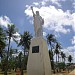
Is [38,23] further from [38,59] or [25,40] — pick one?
[25,40]

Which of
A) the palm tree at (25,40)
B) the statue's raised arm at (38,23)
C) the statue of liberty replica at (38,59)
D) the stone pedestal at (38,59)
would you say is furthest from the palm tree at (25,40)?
the stone pedestal at (38,59)

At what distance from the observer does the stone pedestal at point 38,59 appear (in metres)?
20.1

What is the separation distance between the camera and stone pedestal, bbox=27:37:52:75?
2009cm

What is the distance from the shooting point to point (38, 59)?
66.6ft

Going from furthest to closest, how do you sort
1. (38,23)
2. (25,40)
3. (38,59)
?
(25,40), (38,23), (38,59)

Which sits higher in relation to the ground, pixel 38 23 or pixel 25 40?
pixel 38 23

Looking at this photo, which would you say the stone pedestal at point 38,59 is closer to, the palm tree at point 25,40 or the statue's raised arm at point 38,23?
the statue's raised arm at point 38,23

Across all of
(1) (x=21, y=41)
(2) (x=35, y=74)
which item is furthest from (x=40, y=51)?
(1) (x=21, y=41)

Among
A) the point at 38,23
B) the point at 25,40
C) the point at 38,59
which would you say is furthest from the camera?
the point at 25,40

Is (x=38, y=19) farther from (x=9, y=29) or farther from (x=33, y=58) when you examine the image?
(x=9, y=29)

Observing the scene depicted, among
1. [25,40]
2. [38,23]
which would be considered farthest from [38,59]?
[25,40]

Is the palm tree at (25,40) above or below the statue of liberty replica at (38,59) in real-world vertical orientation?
above

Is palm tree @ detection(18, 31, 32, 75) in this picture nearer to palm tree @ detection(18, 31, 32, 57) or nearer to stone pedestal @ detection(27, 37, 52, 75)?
palm tree @ detection(18, 31, 32, 57)

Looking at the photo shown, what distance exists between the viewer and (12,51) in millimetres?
36938
